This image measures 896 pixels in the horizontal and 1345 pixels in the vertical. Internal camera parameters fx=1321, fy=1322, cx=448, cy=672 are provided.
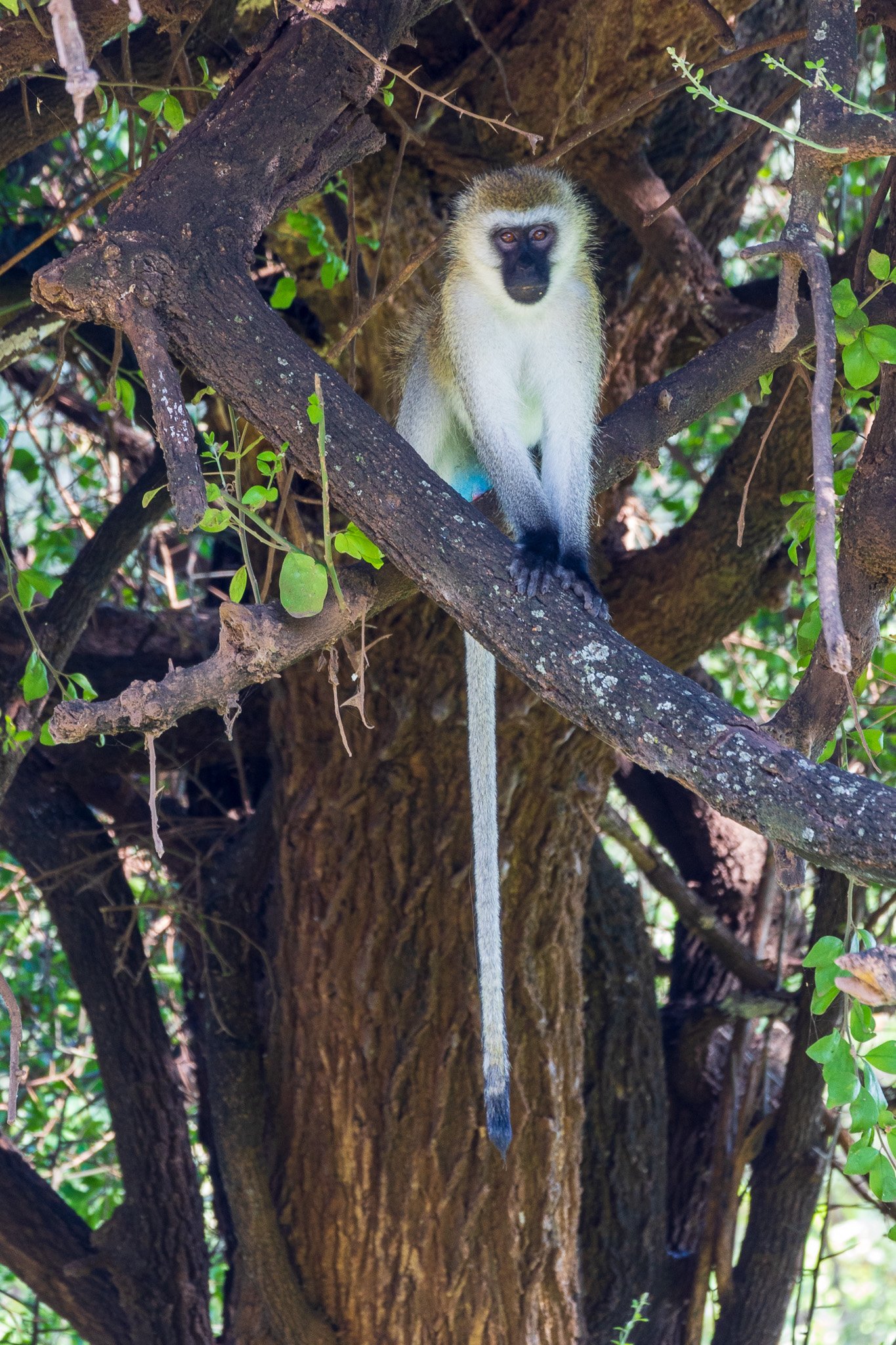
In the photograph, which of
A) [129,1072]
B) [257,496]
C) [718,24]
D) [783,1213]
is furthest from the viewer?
[783,1213]

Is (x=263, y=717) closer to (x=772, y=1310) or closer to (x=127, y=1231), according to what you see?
(x=127, y=1231)

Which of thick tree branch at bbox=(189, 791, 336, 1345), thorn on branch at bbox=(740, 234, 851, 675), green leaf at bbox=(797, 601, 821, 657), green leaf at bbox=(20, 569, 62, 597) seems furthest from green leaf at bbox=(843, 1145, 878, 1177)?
thick tree branch at bbox=(189, 791, 336, 1345)

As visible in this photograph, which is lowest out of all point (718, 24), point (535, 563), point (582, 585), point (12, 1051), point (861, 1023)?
point (12, 1051)

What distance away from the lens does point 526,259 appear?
356cm

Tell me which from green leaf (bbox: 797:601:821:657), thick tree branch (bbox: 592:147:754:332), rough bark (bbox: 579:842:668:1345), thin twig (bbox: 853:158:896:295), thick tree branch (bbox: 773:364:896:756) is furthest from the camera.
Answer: rough bark (bbox: 579:842:668:1345)

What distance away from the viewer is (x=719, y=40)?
308 cm

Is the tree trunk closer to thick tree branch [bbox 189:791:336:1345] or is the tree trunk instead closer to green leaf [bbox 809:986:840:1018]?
thick tree branch [bbox 189:791:336:1345]

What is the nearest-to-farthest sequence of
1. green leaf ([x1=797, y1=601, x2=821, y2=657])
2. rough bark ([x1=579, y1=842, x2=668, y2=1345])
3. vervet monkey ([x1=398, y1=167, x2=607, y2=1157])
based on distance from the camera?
1. green leaf ([x1=797, y1=601, x2=821, y2=657])
2. vervet monkey ([x1=398, y1=167, x2=607, y2=1157])
3. rough bark ([x1=579, y1=842, x2=668, y2=1345])

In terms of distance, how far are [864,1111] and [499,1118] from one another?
1033 mm

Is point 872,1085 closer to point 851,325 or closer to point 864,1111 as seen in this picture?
point 864,1111

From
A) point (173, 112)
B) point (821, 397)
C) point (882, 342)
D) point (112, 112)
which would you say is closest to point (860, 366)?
point (882, 342)

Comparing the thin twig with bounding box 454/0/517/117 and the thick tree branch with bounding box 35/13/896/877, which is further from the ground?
the thin twig with bounding box 454/0/517/117

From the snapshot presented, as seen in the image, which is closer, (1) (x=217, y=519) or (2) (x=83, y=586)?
(1) (x=217, y=519)

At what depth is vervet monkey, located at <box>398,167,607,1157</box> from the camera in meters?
3.32
